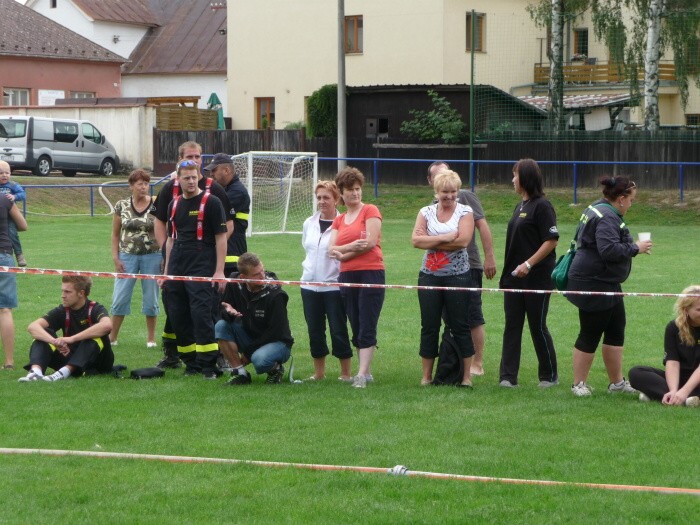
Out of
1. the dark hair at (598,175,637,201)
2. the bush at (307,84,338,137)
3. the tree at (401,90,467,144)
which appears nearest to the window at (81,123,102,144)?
the bush at (307,84,338,137)

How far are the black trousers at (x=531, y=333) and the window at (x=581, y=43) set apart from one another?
123ft

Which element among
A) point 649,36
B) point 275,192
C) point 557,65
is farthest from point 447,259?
point 557,65

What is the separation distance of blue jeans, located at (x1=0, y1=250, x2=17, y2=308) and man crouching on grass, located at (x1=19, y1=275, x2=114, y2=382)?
608mm

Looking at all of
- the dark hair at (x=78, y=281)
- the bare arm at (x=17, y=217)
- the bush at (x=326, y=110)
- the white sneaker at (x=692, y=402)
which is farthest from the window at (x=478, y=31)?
the white sneaker at (x=692, y=402)

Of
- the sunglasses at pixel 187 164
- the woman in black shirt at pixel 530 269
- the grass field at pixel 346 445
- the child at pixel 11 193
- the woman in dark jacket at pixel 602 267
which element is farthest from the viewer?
the child at pixel 11 193

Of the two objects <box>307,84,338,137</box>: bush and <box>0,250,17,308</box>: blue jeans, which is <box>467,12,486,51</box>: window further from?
<box>0,250,17,308</box>: blue jeans

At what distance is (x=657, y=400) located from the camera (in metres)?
8.50

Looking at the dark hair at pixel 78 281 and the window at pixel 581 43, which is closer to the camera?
the dark hair at pixel 78 281

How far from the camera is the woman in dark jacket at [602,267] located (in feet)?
27.7

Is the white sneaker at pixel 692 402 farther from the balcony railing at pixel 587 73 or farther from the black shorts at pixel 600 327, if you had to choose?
the balcony railing at pixel 587 73

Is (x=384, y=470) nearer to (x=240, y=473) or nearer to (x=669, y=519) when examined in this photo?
(x=240, y=473)

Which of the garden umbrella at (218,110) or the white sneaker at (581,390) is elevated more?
the garden umbrella at (218,110)

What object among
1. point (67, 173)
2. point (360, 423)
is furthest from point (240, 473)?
point (67, 173)

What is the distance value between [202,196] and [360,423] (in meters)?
2.66
